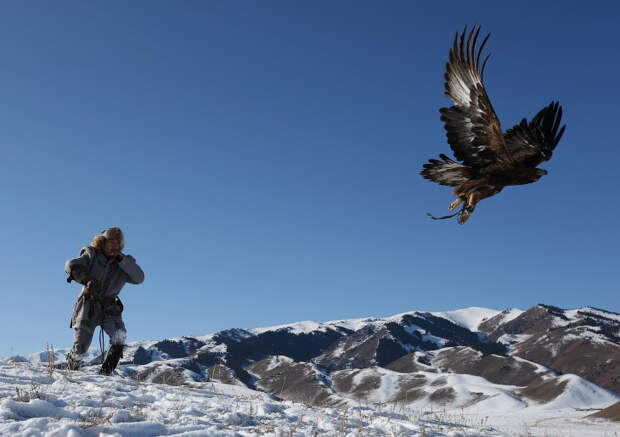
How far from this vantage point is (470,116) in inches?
297

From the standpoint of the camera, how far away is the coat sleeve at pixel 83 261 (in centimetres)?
756

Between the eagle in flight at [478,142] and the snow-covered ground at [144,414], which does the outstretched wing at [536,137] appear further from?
the snow-covered ground at [144,414]

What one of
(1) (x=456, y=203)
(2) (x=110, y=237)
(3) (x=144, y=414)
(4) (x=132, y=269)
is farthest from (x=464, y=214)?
(2) (x=110, y=237)

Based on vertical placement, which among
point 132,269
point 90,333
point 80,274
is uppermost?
point 132,269

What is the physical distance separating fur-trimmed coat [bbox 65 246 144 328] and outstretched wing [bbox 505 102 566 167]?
19.4 feet

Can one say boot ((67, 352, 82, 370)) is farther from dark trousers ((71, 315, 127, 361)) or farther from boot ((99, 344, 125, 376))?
boot ((99, 344, 125, 376))

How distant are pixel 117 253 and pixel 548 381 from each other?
106m

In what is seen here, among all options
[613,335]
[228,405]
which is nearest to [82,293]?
[228,405]

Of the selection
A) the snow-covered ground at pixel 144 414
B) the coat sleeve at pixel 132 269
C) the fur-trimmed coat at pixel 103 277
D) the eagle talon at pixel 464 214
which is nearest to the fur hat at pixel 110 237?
the fur-trimmed coat at pixel 103 277

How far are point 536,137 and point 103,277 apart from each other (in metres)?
6.77

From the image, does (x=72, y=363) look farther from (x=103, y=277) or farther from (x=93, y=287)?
(x=103, y=277)

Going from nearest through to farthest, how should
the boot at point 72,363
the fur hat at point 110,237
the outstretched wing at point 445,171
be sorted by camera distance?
the outstretched wing at point 445,171, the boot at point 72,363, the fur hat at point 110,237

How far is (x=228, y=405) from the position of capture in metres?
6.52

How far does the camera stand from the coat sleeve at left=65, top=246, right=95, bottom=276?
756 cm
